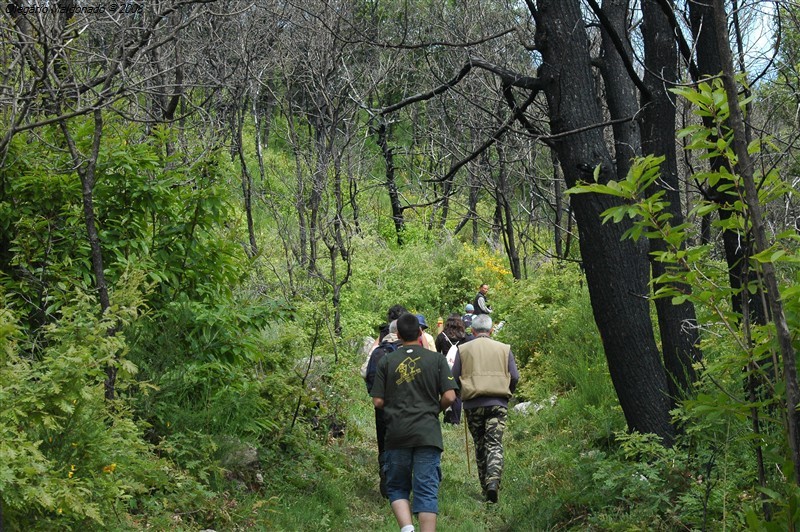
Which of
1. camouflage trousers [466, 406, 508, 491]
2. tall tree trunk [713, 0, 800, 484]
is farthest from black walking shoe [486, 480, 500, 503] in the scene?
tall tree trunk [713, 0, 800, 484]

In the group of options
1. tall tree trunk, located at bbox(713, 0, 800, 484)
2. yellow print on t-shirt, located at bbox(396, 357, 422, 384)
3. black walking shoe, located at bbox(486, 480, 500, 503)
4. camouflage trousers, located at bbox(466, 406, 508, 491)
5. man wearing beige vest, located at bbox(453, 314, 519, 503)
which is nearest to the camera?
tall tree trunk, located at bbox(713, 0, 800, 484)

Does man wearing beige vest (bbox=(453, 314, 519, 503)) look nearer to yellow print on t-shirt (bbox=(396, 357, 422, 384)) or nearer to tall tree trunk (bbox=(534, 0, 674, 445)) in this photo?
tall tree trunk (bbox=(534, 0, 674, 445))

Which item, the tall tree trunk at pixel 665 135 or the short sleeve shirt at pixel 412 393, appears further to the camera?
the tall tree trunk at pixel 665 135

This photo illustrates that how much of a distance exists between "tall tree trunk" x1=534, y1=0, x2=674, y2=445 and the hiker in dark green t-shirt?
1503 millimetres

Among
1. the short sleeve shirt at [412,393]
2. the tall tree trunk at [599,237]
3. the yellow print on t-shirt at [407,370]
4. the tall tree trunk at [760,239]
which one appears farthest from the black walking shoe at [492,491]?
the tall tree trunk at [760,239]

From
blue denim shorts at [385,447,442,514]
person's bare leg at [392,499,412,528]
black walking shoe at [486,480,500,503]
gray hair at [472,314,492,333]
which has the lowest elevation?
black walking shoe at [486,480,500,503]

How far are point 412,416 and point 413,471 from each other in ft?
1.52

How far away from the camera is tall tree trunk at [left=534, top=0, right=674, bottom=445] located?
6.87 metres

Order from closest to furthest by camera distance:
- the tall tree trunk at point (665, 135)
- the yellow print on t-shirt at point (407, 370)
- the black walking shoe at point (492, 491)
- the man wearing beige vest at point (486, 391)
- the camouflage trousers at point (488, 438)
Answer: the yellow print on t-shirt at point (407, 370), the tall tree trunk at point (665, 135), the black walking shoe at point (492, 491), the camouflage trousers at point (488, 438), the man wearing beige vest at point (486, 391)

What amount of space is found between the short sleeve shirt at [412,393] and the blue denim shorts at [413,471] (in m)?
0.08

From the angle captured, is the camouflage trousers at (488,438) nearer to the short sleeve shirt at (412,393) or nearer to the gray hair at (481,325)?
the gray hair at (481,325)

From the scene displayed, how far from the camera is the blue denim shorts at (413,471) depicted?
21.6ft

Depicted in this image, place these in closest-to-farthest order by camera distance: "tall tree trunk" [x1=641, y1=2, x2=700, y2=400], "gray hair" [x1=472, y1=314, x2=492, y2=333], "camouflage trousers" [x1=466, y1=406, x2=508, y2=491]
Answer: "tall tree trunk" [x1=641, y1=2, x2=700, y2=400] → "camouflage trousers" [x1=466, y1=406, x2=508, y2=491] → "gray hair" [x1=472, y1=314, x2=492, y2=333]

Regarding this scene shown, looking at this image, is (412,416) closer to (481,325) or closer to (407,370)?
(407,370)
